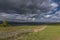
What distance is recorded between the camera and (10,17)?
3.12m

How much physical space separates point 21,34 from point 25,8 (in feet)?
1.78

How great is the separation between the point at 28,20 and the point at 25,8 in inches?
10.1

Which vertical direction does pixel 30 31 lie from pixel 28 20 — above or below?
below

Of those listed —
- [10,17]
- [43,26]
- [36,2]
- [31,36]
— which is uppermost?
[36,2]

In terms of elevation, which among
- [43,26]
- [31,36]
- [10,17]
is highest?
[10,17]

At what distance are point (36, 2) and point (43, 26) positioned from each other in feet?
1.68

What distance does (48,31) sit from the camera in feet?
9.96

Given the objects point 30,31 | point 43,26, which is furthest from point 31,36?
point 43,26

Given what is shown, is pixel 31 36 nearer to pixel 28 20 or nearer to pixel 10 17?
pixel 28 20

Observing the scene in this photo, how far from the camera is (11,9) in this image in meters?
3.13

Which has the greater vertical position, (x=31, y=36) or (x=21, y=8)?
(x=21, y=8)

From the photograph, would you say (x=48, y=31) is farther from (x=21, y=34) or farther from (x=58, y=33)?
(x=21, y=34)

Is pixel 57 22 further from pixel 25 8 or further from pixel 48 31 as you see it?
pixel 25 8

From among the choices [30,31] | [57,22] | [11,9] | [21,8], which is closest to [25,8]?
[21,8]
